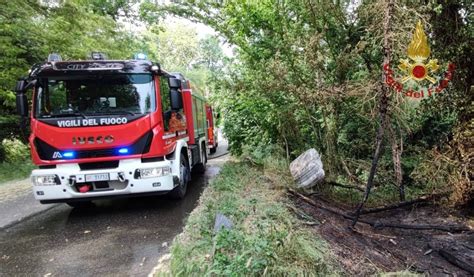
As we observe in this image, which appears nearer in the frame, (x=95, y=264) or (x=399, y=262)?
(x=399, y=262)

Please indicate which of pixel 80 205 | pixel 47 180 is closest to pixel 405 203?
pixel 47 180

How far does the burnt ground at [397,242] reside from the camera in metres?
3.56

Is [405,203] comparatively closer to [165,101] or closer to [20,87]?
[165,101]

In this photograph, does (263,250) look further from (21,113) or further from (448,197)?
(21,113)

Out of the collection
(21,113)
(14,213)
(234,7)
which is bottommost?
(14,213)

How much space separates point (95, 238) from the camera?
497 centimetres

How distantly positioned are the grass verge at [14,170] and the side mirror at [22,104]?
18.5ft

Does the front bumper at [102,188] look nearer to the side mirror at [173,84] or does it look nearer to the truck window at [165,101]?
the truck window at [165,101]

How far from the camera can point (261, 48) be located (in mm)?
7578

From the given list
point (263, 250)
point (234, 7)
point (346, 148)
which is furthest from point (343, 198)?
point (234, 7)

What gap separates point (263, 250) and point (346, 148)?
13.8 feet

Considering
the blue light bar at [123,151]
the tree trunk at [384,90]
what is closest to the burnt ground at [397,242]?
the tree trunk at [384,90]

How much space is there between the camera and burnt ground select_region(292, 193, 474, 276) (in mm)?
3562

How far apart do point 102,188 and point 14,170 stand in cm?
765
